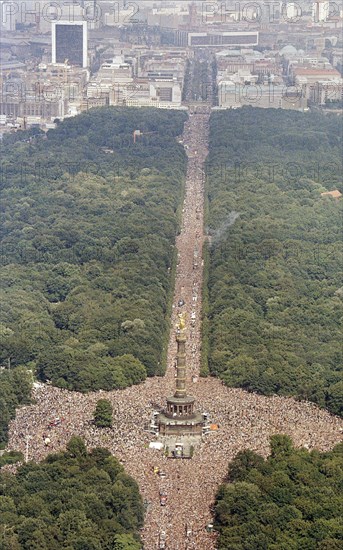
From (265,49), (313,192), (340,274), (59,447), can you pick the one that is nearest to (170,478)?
(59,447)

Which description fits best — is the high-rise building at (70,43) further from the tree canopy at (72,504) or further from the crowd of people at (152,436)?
the tree canopy at (72,504)

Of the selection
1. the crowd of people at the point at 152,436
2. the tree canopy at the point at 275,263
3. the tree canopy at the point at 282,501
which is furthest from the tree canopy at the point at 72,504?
the tree canopy at the point at 275,263

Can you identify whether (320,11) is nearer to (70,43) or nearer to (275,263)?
(70,43)

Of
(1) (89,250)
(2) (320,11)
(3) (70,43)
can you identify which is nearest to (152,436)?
(1) (89,250)

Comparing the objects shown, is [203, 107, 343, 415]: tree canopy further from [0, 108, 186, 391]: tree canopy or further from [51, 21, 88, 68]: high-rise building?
[51, 21, 88, 68]: high-rise building

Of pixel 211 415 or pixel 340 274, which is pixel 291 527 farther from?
pixel 340 274

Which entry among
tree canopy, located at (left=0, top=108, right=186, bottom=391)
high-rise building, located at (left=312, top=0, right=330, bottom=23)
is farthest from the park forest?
high-rise building, located at (left=312, top=0, right=330, bottom=23)
